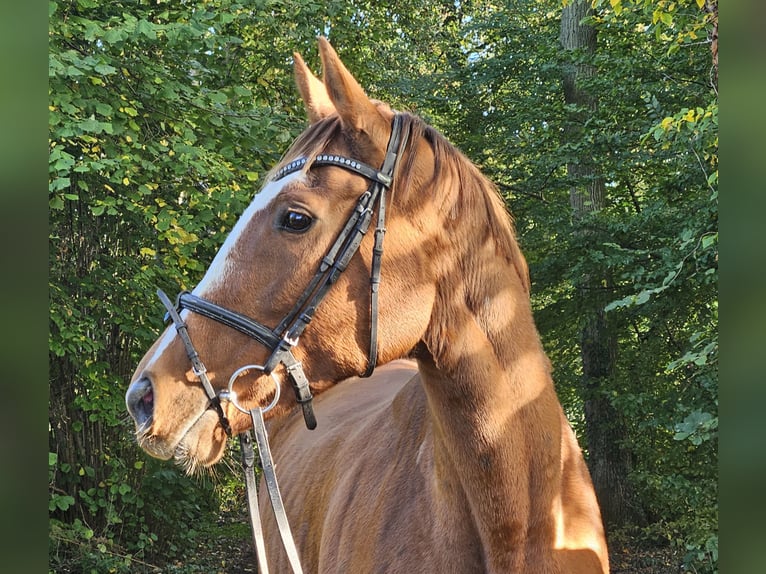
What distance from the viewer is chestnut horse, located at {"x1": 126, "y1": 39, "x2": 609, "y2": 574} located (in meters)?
1.78

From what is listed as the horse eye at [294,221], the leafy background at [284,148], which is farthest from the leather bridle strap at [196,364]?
the leafy background at [284,148]

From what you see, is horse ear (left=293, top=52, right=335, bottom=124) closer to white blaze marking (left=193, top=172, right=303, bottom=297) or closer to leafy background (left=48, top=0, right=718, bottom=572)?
white blaze marking (left=193, top=172, right=303, bottom=297)

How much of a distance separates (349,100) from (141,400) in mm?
912

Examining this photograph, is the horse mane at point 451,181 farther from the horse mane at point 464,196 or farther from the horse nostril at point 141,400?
the horse nostril at point 141,400

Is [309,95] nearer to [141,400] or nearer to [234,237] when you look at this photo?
[234,237]

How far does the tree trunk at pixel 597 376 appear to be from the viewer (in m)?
7.66

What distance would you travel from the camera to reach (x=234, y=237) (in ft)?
6.01

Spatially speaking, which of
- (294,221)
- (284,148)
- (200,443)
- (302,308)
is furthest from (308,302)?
(284,148)

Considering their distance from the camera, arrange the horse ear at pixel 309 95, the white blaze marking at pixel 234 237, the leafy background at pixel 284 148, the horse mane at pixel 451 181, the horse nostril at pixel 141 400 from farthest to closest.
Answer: the leafy background at pixel 284 148 < the horse ear at pixel 309 95 < the horse mane at pixel 451 181 < the white blaze marking at pixel 234 237 < the horse nostril at pixel 141 400

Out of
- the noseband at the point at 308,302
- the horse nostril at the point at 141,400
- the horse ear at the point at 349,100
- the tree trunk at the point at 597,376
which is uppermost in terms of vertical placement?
the horse ear at the point at 349,100

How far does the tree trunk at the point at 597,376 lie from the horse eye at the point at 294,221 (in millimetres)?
6001
